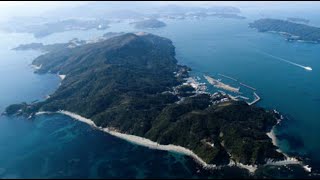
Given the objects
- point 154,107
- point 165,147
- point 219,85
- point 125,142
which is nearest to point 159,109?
point 154,107

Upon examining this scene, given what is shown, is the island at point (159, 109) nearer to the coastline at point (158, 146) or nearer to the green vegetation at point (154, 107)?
the green vegetation at point (154, 107)

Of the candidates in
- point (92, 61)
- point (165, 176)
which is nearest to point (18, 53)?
point (92, 61)

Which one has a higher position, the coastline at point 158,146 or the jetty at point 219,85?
the coastline at point 158,146

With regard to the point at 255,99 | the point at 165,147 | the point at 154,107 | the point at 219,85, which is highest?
the point at 165,147

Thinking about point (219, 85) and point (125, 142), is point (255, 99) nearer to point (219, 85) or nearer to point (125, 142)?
point (219, 85)

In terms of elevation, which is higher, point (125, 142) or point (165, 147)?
point (165, 147)

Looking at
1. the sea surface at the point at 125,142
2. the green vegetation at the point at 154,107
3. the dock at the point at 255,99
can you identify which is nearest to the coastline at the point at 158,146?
the green vegetation at the point at 154,107

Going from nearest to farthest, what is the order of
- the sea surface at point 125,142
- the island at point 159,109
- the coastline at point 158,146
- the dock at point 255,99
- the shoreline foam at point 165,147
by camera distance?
the shoreline foam at point 165,147 < the coastline at point 158,146 < the sea surface at point 125,142 < the island at point 159,109 < the dock at point 255,99

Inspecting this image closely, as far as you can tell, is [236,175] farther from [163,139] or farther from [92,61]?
[92,61]
